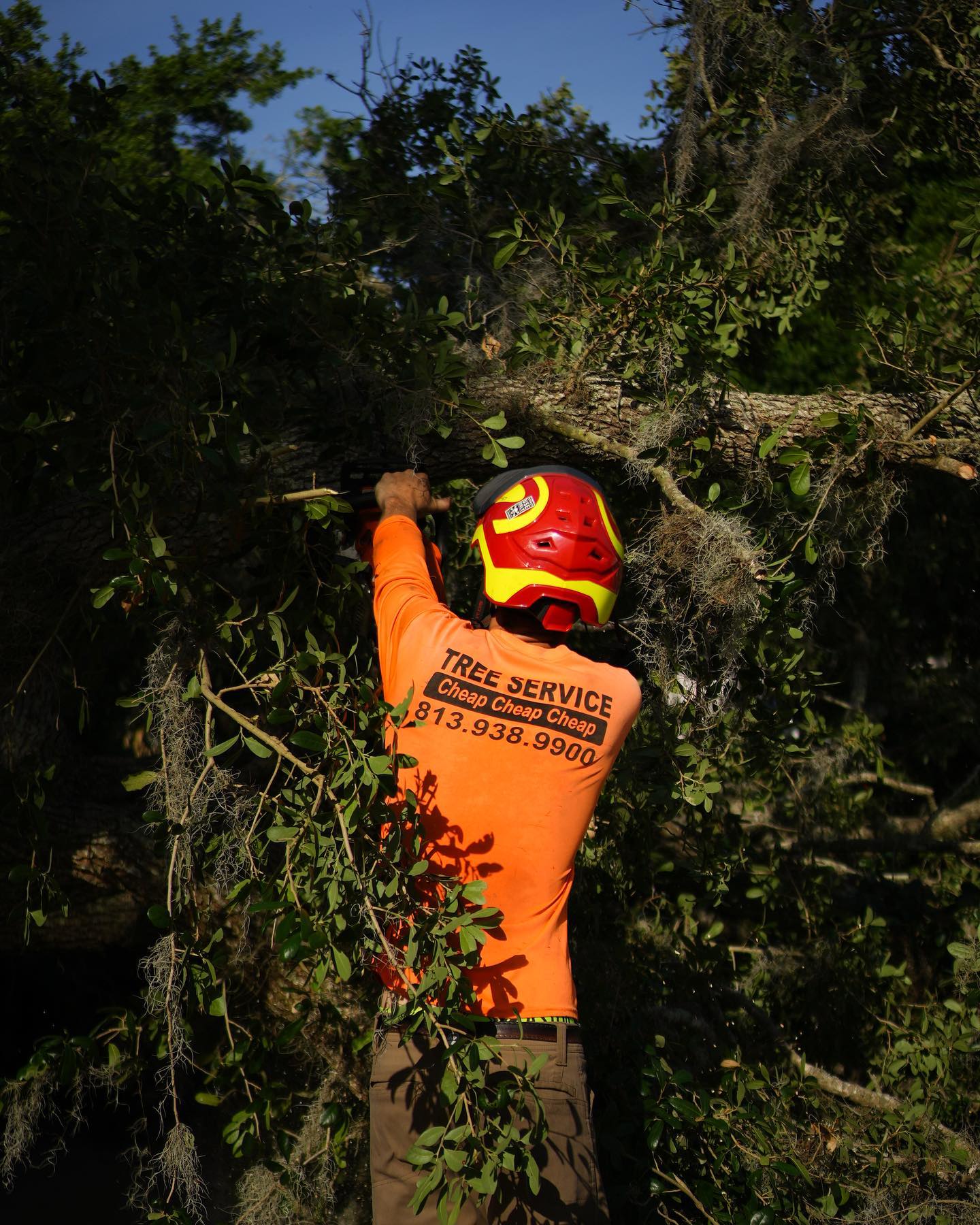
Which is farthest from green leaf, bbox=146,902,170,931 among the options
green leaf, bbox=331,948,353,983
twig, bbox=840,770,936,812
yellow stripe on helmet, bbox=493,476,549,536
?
twig, bbox=840,770,936,812

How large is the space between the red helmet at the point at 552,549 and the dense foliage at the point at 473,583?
0.95ft

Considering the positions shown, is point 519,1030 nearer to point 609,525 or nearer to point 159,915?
point 159,915

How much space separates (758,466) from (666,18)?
2978 millimetres

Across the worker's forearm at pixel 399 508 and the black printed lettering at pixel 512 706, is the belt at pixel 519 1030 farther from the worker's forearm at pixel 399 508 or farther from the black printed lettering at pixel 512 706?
the worker's forearm at pixel 399 508

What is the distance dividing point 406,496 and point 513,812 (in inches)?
36.7

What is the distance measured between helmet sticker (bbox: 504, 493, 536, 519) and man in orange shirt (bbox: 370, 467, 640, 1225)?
0.30 feet

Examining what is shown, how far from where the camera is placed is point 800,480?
3287 millimetres

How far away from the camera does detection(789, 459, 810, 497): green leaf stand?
10.8ft

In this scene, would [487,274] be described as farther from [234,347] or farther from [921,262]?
[234,347]

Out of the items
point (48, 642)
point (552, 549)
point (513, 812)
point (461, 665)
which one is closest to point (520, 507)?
point (552, 549)

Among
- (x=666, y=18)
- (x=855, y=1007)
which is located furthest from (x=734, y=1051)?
(x=666, y=18)

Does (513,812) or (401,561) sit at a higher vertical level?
(401,561)

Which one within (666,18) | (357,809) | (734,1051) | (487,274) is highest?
(666,18)

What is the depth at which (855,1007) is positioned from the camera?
5.40 metres
